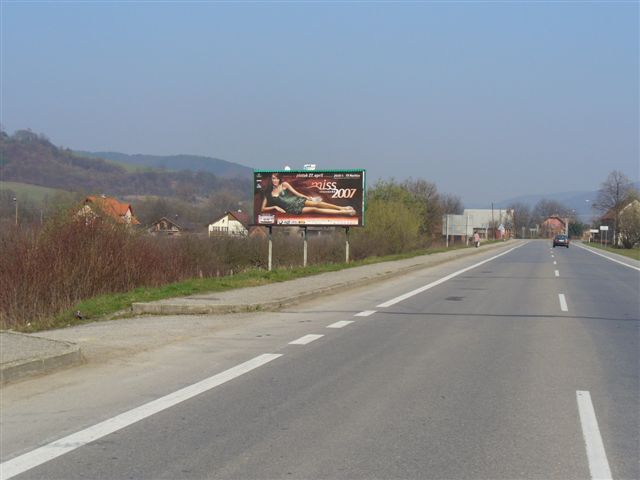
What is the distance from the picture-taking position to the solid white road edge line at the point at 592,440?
5.11 m

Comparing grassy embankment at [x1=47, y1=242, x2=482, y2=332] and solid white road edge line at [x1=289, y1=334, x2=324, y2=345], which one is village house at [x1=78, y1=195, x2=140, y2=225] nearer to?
grassy embankment at [x1=47, y1=242, x2=482, y2=332]

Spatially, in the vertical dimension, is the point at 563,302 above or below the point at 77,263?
below

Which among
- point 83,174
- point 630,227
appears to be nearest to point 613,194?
point 630,227

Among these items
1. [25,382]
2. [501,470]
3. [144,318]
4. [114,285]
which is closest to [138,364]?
[25,382]

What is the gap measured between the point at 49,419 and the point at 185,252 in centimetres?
2002

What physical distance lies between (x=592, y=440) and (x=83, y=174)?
355ft

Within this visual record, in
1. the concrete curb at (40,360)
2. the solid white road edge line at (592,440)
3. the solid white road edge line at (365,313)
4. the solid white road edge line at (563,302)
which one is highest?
the concrete curb at (40,360)

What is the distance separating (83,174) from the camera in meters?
106

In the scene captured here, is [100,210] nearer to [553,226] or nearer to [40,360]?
[40,360]

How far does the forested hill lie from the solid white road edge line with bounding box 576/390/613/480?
8861 centimetres

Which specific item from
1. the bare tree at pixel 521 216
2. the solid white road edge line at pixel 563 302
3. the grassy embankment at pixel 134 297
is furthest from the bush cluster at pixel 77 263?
the bare tree at pixel 521 216

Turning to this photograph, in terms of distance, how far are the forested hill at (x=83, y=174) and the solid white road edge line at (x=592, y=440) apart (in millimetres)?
88615

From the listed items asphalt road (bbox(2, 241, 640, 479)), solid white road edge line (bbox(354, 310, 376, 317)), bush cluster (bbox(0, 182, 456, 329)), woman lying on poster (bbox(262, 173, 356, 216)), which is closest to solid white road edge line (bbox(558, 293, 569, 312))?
asphalt road (bbox(2, 241, 640, 479))

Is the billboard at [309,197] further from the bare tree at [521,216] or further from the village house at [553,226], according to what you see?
the bare tree at [521,216]
